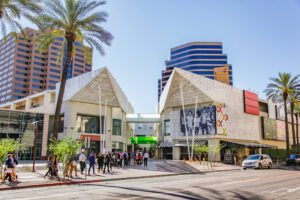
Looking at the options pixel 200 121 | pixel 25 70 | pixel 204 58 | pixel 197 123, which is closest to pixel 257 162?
pixel 200 121

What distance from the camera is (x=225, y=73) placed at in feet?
306

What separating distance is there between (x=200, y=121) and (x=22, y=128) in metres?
26.8

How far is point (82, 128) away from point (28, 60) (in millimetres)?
75672

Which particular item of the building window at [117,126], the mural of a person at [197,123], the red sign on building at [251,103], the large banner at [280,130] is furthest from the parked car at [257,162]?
the large banner at [280,130]

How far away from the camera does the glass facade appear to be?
39.5 metres

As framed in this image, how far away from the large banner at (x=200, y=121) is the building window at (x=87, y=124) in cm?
1401

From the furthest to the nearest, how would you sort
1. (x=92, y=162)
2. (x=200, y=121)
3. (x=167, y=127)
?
(x=167, y=127) < (x=200, y=121) < (x=92, y=162)

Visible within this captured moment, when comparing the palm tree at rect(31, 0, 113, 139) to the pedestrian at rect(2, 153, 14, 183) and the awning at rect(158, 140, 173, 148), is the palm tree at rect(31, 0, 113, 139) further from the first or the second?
the awning at rect(158, 140, 173, 148)

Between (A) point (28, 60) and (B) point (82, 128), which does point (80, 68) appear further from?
(B) point (82, 128)

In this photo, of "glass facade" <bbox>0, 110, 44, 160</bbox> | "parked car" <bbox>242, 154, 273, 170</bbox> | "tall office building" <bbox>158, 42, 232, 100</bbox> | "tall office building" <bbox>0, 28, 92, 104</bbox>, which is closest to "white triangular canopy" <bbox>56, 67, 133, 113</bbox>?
"glass facade" <bbox>0, 110, 44, 160</bbox>

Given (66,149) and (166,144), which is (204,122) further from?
(66,149)

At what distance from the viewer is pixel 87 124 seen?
4772 cm

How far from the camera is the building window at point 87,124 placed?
153ft

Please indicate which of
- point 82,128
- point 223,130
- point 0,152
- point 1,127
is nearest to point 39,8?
point 0,152
